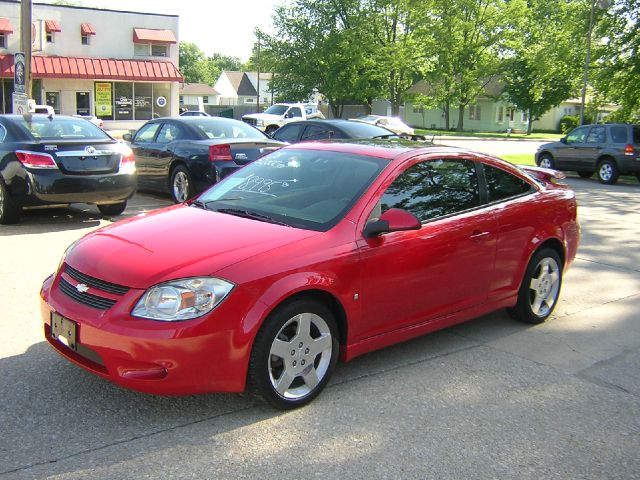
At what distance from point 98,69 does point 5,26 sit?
532 cm

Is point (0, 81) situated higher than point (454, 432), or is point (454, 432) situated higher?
point (0, 81)

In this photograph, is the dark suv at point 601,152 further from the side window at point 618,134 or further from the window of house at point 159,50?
the window of house at point 159,50

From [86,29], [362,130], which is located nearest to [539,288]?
[362,130]

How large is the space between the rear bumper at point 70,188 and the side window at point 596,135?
15.4 metres

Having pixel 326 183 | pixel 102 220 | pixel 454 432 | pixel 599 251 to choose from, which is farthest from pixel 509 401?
pixel 102 220

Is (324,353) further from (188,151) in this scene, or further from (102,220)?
(188,151)

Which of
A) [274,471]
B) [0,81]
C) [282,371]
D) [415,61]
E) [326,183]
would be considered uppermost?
[415,61]

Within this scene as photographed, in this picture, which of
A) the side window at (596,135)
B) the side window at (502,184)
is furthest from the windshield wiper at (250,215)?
the side window at (596,135)

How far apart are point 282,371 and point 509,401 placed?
58.2 inches

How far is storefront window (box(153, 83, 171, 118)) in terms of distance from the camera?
4191 cm

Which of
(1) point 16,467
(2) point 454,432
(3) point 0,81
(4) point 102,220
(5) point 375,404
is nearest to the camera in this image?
(1) point 16,467

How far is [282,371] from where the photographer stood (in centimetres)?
374

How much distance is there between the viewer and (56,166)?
864cm

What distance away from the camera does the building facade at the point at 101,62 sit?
37000mm
